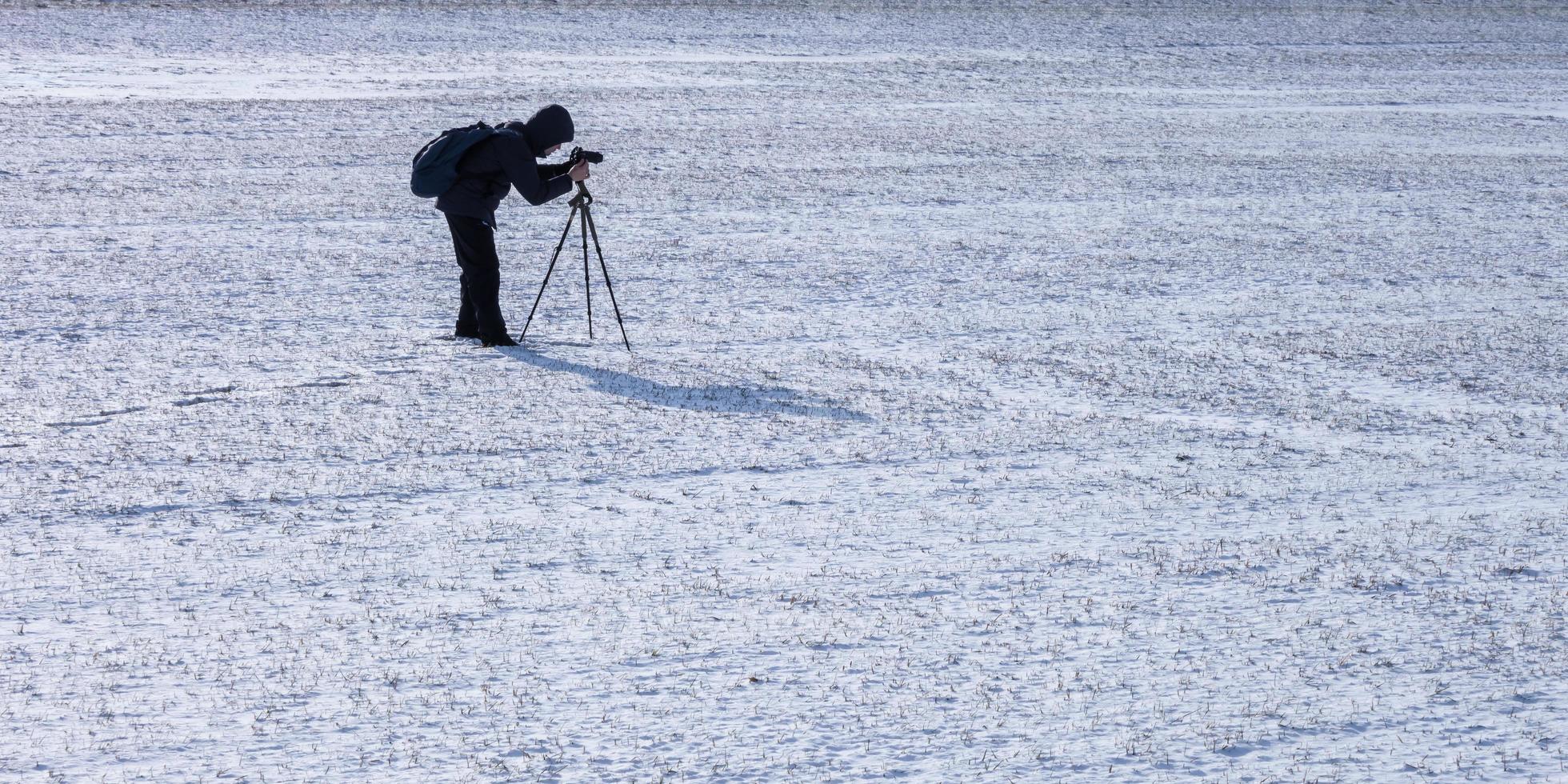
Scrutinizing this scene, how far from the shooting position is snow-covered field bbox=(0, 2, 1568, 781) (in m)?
3.89

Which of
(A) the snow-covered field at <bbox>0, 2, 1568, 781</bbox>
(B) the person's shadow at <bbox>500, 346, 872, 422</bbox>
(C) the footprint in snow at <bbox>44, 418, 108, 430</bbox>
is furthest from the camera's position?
(B) the person's shadow at <bbox>500, 346, 872, 422</bbox>

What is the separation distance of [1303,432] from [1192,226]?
391 centimetres

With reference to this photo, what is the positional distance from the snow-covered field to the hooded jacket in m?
0.71

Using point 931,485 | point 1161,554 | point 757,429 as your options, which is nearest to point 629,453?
point 757,429

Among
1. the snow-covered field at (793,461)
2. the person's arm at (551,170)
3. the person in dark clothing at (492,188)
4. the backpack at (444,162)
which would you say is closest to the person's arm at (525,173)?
the person in dark clothing at (492,188)

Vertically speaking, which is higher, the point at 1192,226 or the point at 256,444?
the point at 1192,226

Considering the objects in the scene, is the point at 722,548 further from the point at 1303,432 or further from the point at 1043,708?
the point at 1303,432

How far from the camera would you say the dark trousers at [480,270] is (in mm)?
6910

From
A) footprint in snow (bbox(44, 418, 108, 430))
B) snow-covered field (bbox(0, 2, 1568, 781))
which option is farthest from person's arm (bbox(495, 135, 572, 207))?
footprint in snow (bbox(44, 418, 108, 430))

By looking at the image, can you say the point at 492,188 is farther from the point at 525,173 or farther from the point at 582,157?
the point at 582,157

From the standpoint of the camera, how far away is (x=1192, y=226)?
9758mm

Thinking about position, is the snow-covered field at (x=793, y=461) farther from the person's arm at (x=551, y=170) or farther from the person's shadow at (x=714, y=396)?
the person's arm at (x=551, y=170)

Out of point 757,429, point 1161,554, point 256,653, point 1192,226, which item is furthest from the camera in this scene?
point 1192,226

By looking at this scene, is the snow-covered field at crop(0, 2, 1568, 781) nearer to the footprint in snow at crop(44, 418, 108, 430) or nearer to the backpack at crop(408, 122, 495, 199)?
the footprint in snow at crop(44, 418, 108, 430)
